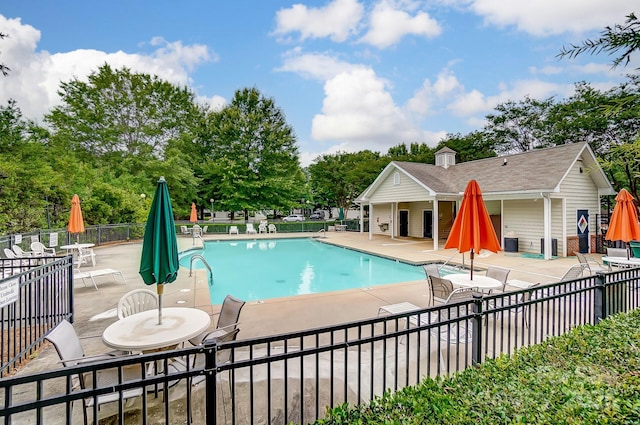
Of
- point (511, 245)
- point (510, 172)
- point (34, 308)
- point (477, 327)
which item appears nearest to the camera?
point (477, 327)

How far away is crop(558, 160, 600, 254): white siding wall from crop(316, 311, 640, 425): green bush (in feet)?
40.5

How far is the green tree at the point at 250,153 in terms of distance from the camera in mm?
27138

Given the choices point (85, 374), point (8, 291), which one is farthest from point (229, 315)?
point (8, 291)

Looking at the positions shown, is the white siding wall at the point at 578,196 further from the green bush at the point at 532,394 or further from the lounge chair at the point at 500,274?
the green bush at the point at 532,394

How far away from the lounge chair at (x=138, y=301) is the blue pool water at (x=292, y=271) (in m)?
3.39

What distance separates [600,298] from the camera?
4176mm

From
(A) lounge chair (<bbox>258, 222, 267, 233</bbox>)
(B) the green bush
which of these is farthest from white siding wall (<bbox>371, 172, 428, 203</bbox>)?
(B) the green bush

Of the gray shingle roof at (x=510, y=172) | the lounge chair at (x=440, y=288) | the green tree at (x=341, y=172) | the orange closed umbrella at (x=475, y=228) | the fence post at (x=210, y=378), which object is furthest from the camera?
the green tree at (x=341, y=172)

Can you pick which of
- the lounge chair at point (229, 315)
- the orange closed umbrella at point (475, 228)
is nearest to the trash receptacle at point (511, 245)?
the orange closed umbrella at point (475, 228)

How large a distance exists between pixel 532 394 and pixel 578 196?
1461cm

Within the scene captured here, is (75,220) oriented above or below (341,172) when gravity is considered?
below

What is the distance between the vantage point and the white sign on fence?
3.47 m

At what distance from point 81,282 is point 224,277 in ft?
13.2

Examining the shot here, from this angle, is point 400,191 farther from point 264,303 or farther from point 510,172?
point 264,303
